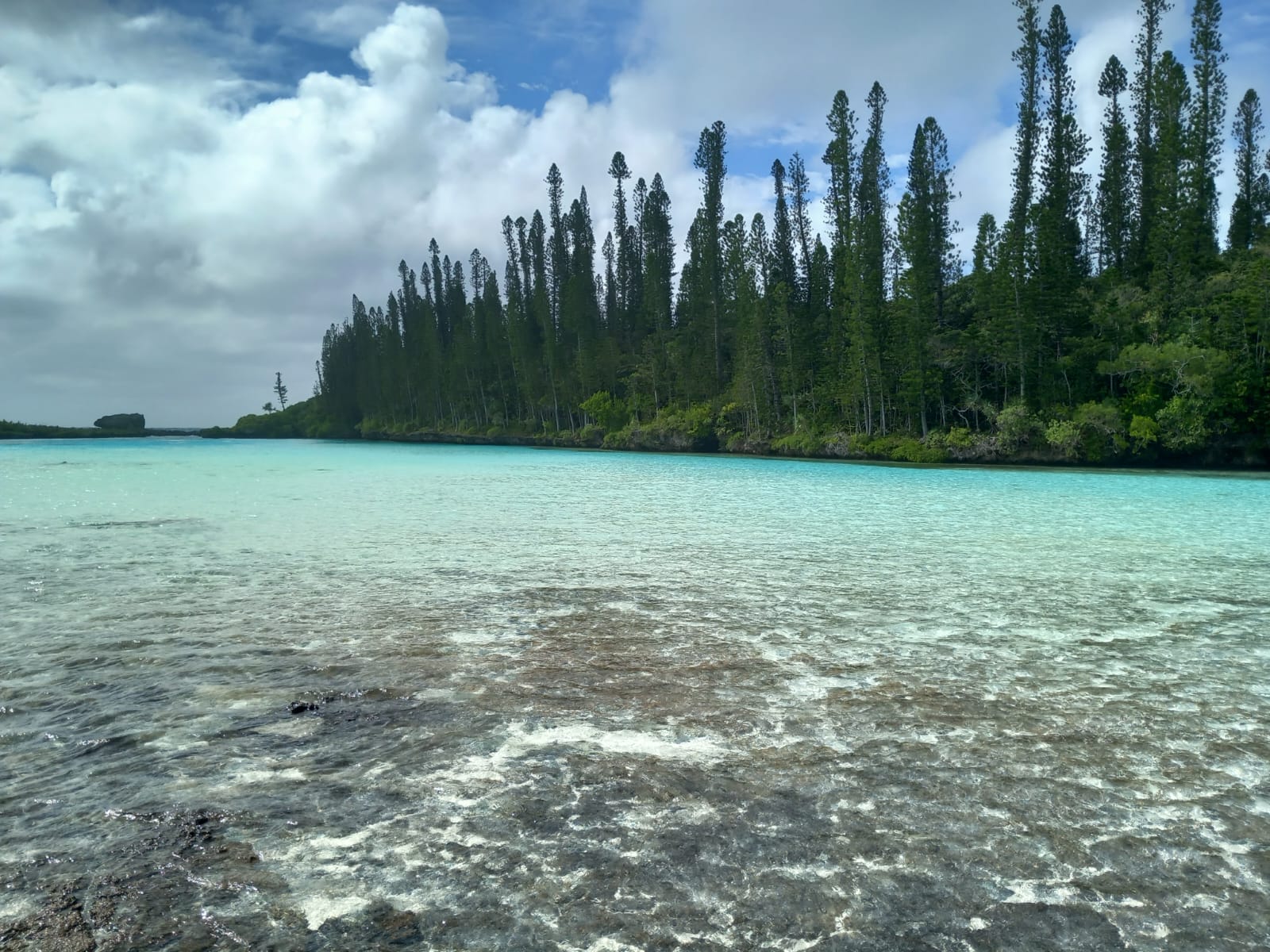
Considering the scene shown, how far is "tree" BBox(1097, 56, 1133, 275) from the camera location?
44031mm

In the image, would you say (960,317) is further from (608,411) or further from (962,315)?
(608,411)

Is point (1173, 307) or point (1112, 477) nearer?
point (1112, 477)

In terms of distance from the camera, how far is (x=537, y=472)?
99.9 feet

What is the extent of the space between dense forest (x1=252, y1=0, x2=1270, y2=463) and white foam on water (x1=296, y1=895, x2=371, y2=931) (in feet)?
116

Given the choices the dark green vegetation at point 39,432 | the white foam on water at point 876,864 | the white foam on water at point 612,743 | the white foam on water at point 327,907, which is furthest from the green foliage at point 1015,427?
the dark green vegetation at point 39,432

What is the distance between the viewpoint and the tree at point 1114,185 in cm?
4403

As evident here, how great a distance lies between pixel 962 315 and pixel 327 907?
46.7m

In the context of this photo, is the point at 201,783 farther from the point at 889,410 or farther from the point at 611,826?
the point at 889,410

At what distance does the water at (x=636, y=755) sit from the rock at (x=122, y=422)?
481 feet

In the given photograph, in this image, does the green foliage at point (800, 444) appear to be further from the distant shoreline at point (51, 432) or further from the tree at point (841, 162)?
the distant shoreline at point (51, 432)

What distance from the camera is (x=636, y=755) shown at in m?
3.86

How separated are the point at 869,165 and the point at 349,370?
3172 inches

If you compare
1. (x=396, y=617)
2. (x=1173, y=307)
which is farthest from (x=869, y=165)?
(x=396, y=617)

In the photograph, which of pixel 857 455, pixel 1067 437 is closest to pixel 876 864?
pixel 1067 437
